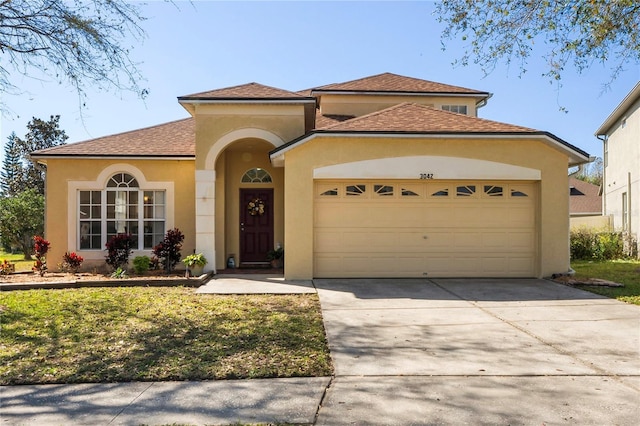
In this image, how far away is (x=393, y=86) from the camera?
1709cm

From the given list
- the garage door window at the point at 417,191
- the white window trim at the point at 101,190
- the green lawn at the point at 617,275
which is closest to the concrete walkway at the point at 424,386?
the green lawn at the point at 617,275

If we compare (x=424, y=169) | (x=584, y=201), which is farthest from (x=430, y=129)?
(x=584, y=201)

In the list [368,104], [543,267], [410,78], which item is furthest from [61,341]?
[410,78]

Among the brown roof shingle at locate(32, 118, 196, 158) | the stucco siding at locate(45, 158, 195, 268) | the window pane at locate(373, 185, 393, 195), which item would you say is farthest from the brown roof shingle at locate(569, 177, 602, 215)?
the stucco siding at locate(45, 158, 195, 268)

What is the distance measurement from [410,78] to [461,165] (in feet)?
28.2

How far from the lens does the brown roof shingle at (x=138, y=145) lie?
13219 mm

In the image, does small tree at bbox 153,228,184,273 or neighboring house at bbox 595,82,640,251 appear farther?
neighboring house at bbox 595,82,640,251

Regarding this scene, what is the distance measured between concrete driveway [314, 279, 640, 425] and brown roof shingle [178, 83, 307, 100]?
233 inches

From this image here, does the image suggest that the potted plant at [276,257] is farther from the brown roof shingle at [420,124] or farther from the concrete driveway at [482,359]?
the concrete driveway at [482,359]

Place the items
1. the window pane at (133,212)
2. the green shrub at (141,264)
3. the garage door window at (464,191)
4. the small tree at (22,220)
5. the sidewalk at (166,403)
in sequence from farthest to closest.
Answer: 1. the small tree at (22,220)
2. the window pane at (133,212)
3. the green shrub at (141,264)
4. the garage door window at (464,191)
5. the sidewalk at (166,403)

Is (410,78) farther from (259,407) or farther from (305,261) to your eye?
(259,407)

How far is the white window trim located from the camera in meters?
13.2

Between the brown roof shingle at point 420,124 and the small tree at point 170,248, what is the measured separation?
16.1ft

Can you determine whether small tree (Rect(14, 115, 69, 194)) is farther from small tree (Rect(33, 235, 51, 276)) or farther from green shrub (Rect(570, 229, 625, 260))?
green shrub (Rect(570, 229, 625, 260))
